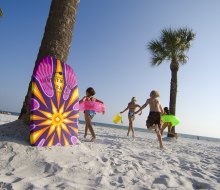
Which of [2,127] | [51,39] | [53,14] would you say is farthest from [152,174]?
[53,14]

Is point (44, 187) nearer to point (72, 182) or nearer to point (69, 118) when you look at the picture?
point (72, 182)

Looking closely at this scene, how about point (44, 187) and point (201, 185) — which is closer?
point (44, 187)

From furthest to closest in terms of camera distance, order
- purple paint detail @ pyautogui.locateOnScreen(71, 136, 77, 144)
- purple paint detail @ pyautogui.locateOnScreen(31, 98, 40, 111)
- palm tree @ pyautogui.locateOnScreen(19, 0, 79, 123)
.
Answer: palm tree @ pyautogui.locateOnScreen(19, 0, 79, 123) < purple paint detail @ pyautogui.locateOnScreen(71, 136, 77, 144) < purple paint detail @ pyautogui.locateOnScreen(31, 98, 40, 111)

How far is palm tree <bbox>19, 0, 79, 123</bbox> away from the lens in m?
3.96

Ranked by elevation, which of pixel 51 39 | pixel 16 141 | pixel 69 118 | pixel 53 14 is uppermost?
pixel 53 14

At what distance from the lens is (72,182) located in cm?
233

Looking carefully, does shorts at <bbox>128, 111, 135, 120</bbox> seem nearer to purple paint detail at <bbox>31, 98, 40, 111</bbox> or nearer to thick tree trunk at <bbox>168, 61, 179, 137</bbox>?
thick tree trunk at <bbox>168, 61, 179, 137</bbox>

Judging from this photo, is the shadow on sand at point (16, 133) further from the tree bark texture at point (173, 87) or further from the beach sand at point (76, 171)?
the tree bark texture at point (173, 87)

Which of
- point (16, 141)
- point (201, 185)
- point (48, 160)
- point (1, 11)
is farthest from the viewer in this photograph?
point (1, 11)

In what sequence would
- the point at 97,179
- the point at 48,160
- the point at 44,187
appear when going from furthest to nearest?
the point at 48,160 → the point at 97,179 → the point at 44,187

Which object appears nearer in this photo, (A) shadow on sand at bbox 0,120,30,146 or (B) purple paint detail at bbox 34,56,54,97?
(A) shadow on sand at bbox 0,120,30,146

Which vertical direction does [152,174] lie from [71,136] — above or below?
below

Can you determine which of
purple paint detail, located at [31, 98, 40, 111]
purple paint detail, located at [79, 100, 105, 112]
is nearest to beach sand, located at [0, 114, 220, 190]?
purple paint detail, located at [31, 98, 40, 111]

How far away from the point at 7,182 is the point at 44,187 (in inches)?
14.4
